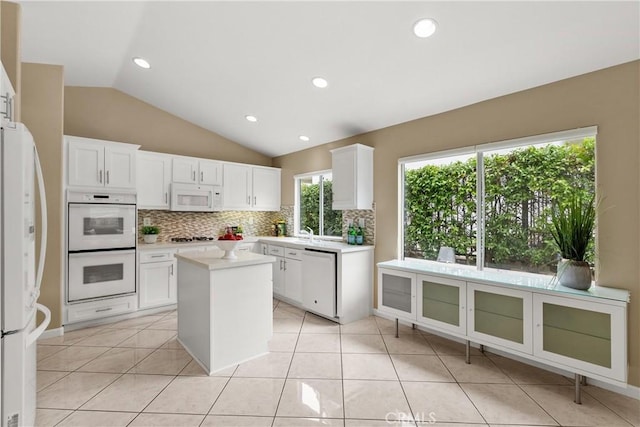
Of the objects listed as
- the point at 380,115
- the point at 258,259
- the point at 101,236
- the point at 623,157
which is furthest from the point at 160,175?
the point at 623,157

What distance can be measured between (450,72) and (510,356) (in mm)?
2680

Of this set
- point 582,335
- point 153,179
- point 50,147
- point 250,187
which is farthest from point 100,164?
point 582,335

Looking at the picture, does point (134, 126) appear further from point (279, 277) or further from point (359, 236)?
point (359, 236)

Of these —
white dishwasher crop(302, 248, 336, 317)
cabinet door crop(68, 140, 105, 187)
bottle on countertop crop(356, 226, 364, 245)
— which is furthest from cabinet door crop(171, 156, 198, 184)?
bottle on countertop crop(356, 226, 364, 245)

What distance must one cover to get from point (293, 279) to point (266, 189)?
6.24 ft

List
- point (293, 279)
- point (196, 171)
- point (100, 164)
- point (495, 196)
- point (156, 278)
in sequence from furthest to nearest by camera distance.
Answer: point (196, 171) < point (293, 279) < point (156, 278) < point (100, 164) < point (495, 196)

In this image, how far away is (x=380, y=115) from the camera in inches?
143

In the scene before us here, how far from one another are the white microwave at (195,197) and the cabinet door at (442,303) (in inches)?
132

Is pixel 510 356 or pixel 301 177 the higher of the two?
pixel 301 177

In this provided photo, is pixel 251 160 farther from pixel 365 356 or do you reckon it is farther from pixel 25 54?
pixel 365 356

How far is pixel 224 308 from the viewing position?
2502 mm

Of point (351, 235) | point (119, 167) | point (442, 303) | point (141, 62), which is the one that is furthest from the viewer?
point (351, 235)

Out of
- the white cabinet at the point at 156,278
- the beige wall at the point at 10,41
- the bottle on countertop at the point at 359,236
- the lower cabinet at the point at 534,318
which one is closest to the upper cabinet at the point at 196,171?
the white cabinet at the point at 156,278

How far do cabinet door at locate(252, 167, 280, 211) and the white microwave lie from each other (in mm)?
685
